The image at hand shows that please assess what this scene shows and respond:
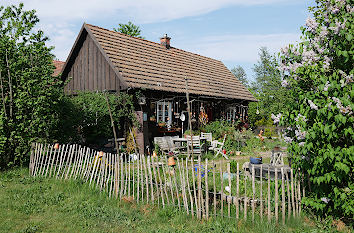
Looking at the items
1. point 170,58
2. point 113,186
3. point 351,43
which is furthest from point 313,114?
point 170,58

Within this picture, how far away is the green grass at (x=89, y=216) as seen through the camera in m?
4.78

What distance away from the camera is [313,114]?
4445 mm

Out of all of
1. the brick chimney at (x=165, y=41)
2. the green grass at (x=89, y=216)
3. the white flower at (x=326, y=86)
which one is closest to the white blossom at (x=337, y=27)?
the white flower at (x=326, y=86)

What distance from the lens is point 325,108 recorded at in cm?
409

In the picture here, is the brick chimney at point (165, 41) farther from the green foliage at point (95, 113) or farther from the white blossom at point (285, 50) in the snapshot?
the white blossom at point (285, 50)

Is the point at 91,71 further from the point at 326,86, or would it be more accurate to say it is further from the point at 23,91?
the point at 326,86

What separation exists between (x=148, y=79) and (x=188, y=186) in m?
8.55

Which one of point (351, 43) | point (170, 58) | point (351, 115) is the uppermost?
point (170, 58)

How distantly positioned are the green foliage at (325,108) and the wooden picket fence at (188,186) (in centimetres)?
48

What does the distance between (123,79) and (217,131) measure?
18.5 ft

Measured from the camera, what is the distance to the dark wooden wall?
13.1 metres

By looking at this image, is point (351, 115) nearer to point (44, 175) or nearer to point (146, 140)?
point (44, 175)

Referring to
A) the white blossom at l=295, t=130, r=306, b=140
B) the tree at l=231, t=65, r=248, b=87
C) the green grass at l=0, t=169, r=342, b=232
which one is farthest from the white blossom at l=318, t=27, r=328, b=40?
the tree at l=231, t=65, r=248, b=87

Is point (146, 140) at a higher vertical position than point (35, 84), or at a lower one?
lower
